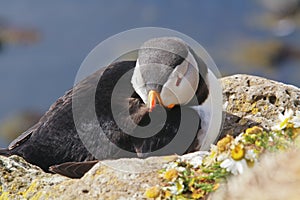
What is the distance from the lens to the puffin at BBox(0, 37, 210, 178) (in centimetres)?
410

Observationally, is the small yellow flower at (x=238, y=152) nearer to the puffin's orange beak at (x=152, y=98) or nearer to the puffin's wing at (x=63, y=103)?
the puffin's orange beak at (x=152, y=98)

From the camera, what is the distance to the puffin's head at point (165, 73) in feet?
13.3

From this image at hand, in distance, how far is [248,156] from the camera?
3.10 meters

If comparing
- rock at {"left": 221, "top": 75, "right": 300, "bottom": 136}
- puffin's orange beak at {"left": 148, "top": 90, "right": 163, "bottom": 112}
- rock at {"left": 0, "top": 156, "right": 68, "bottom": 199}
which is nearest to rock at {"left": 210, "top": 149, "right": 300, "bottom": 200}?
rock at {"left": 0, "top": 156, "right": 68, "bottom": 199}

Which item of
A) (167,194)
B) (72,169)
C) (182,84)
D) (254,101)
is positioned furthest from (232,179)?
(254,101)

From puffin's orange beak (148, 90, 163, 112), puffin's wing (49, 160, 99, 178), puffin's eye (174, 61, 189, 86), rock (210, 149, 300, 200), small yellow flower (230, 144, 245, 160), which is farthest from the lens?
puffin's eye (174, 61, 189, 86)

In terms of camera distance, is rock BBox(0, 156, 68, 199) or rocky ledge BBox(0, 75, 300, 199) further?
rock BBox(0, 156, 68, 199)

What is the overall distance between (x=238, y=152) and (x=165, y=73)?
103 cm

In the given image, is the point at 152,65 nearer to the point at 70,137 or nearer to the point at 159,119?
the point at 159,119

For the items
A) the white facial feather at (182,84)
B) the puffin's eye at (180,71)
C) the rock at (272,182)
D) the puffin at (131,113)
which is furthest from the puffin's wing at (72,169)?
the rock at (272,182)

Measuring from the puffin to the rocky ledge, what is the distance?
0.35 meters

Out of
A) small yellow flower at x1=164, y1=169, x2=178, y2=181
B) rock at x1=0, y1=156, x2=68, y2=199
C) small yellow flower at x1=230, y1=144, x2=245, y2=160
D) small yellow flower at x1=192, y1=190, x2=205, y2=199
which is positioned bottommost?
rock at x1=0, y1=156, x2=68, y2=199

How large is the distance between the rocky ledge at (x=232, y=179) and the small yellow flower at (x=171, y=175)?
0.06 meters

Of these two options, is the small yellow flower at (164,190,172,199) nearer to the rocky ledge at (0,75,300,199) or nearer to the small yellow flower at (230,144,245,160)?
the rocky ledge at (0,75,300,199)
